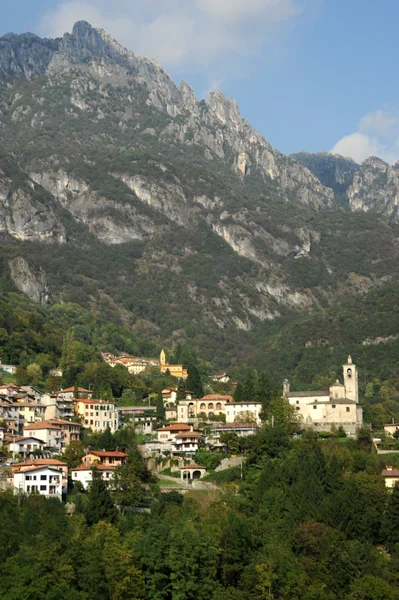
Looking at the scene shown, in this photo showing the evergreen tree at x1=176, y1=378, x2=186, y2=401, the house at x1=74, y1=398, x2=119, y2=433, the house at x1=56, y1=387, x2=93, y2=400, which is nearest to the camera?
the house at x1=74, y1=398, x2=119, y2=433

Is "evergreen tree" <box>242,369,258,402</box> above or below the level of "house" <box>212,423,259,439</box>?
above

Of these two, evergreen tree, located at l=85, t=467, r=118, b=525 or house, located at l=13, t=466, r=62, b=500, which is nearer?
evergreen tree, located at l=85, t=467, r=118, b=525

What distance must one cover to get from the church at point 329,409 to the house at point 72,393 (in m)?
23.7

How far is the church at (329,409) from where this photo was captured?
4679 inches

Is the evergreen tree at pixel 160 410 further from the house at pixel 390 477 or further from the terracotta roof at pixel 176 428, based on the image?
the house at pixel 390 477

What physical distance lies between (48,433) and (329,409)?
1196 inches

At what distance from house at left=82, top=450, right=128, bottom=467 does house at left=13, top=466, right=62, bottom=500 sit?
8034mm

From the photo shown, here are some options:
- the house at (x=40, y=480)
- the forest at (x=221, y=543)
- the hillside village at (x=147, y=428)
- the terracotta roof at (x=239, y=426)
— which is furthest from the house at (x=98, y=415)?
the house at (x=40, y=480)

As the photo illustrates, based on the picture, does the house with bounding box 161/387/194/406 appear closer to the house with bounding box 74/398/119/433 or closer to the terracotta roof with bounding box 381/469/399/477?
the house with bounding box 74/398/119/433

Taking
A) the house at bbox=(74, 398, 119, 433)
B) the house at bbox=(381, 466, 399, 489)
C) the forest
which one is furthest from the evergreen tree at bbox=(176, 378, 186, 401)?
the house at bbox=(381, 466, 399, 489)

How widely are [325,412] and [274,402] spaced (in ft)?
18.3

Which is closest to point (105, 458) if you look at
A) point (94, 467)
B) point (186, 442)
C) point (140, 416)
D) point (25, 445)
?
point (94, 467)

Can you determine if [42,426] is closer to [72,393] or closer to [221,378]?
[72,393]

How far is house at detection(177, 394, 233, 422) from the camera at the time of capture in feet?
424
